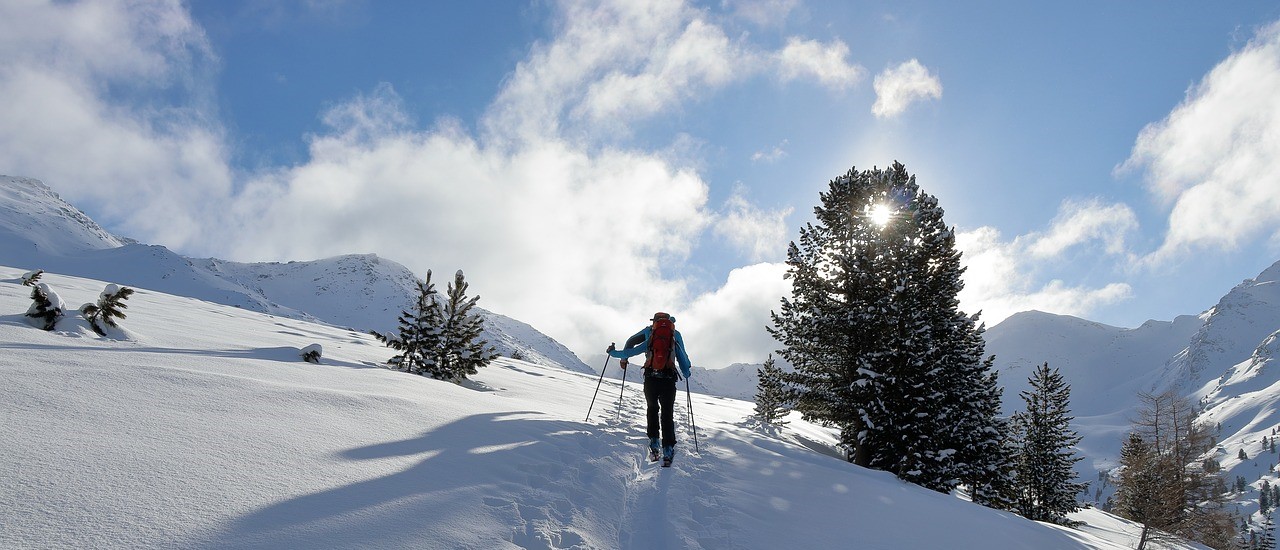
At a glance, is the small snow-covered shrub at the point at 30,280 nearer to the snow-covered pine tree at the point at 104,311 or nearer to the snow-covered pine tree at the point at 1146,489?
the snow-covered pine tree at the point at 104,311

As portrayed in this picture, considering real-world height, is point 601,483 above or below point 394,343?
below

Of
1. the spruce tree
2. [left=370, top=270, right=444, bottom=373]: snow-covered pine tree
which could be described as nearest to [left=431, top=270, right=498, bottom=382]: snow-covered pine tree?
[left=370, top=270, right=444, bottom=373]: snow-covered pine tree

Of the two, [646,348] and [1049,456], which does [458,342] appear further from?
[1049,456]

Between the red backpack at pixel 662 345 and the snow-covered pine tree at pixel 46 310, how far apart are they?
9.28 m

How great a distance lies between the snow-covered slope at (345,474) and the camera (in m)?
3.25

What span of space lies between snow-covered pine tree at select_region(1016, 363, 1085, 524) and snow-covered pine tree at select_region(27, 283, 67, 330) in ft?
114

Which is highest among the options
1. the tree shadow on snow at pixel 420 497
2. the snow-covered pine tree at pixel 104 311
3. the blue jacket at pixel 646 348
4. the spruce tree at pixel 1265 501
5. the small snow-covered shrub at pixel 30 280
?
the blue jacket at pixel 646 348

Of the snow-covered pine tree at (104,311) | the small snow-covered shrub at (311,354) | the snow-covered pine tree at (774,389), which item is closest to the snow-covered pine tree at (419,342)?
the small snow-covered shrub at (311,354)

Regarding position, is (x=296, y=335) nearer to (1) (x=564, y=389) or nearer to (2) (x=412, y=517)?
(1) (x=564, y=389)

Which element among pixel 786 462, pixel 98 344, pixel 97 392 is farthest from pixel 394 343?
pixel 786 462

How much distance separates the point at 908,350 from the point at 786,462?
284 inches

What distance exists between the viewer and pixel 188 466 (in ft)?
12.6

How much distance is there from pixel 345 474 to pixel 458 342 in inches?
457

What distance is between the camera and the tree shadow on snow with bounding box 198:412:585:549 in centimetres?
334
